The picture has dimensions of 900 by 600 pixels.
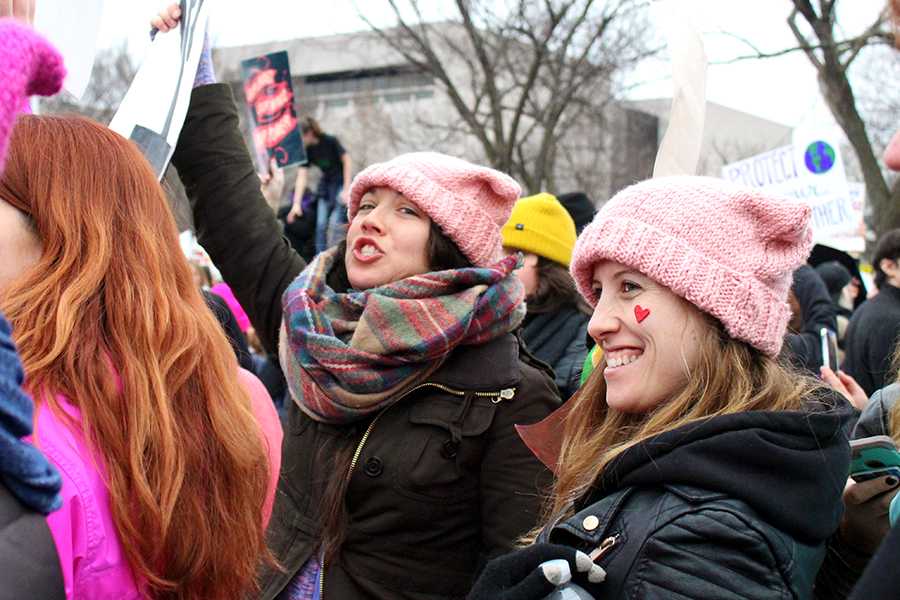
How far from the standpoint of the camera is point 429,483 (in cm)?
272

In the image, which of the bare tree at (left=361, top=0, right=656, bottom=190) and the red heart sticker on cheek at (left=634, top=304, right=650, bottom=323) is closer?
the red heart sticker on cheek at (left=634, top=304, right=650, bottom=323)

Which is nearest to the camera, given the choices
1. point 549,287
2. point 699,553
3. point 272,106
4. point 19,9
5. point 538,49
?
point 699,553

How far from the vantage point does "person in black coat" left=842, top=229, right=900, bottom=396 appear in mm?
5180

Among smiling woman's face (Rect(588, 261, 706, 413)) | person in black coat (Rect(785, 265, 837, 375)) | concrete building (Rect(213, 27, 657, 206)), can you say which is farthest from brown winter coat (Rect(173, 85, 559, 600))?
concrete building (Rect(213, 27, 657, 206))

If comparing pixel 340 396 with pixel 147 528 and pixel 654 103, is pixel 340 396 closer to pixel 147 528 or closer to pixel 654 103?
pixel 147 528

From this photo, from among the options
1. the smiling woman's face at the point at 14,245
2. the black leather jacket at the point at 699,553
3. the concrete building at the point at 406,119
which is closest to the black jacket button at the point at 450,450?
the black leather jacket at the point at 699,553

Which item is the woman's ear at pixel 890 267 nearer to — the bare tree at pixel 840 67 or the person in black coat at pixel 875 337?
the person in black coat at pixel 875 337

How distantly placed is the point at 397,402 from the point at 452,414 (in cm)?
17

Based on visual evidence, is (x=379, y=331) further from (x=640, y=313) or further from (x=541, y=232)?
(x=541, y=232)

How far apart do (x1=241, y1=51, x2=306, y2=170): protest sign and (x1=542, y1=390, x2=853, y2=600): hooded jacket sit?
4710 mm

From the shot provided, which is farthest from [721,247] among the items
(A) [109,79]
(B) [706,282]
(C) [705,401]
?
(A) [109,79]

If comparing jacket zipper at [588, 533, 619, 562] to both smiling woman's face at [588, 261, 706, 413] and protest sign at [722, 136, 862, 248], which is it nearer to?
smiling woman's face at [588, 261, 706, 413]

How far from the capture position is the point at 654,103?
40938 millimetres

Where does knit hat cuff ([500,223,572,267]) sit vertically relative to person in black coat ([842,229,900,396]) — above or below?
above
